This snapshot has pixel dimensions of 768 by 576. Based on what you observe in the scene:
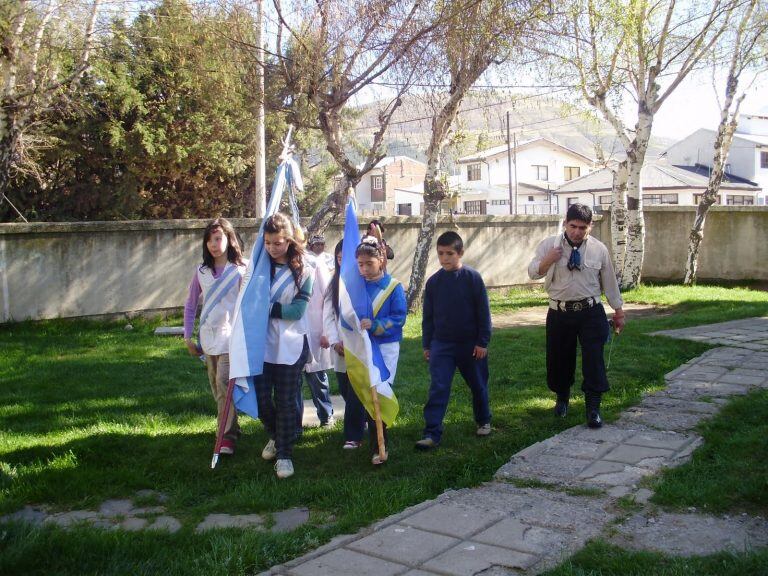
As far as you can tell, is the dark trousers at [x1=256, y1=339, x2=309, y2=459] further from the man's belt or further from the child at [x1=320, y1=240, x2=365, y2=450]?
the man's belt

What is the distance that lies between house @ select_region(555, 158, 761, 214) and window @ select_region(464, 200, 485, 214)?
985 cm

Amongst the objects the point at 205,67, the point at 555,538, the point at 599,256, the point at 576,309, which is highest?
the point at 205,67

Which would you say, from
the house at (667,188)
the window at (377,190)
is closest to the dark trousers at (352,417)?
the house at (667,188)

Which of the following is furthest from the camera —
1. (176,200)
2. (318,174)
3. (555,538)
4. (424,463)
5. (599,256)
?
(318,174)

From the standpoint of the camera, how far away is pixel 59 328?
12141mm

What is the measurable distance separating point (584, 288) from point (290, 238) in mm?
2523

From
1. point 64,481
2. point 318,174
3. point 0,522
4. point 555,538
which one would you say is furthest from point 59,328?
Result: point 318,174

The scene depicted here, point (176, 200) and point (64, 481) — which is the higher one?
point (176, 200)

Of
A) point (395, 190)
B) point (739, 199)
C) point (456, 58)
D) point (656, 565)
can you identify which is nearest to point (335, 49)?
point (456, 58)

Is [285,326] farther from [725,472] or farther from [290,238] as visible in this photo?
[725,472]

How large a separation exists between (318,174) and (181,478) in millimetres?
20830

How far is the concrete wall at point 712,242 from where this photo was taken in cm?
1880

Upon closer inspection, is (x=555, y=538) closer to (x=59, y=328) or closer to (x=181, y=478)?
(x=181, y=478)

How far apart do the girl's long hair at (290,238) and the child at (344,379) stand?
403 millimetres
